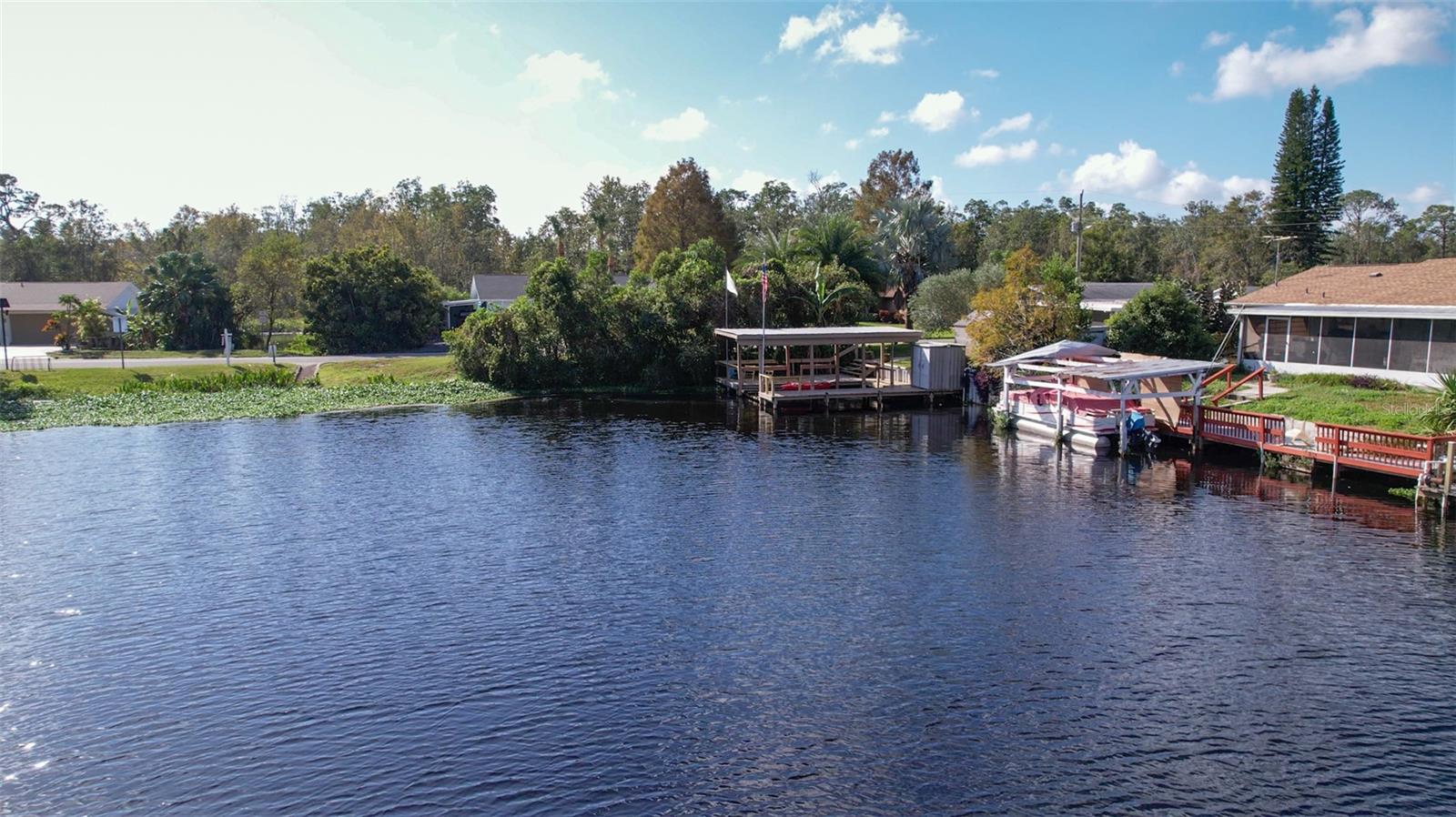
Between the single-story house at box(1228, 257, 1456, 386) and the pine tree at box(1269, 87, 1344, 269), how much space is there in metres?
33.0

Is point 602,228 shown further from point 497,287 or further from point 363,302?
point 363,302

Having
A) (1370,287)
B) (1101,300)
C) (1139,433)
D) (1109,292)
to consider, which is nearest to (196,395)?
(1139,433)

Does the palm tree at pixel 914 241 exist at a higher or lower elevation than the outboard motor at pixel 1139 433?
higher

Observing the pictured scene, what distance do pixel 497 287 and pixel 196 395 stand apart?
34.3 metres

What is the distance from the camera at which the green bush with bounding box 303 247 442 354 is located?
6325cm

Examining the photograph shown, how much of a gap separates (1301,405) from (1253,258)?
55.4 metres

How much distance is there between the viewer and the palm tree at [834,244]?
63.8 metres

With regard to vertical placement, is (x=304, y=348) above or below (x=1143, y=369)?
above

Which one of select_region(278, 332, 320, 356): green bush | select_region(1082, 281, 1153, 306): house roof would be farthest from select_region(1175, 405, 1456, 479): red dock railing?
select_region(278, 332, 320, 356): green bush

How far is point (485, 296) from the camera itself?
7612 centimetres

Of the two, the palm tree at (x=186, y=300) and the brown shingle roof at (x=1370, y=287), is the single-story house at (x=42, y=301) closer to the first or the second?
the palm tree at (x=186, y=300)

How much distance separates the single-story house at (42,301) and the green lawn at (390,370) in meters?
23.7

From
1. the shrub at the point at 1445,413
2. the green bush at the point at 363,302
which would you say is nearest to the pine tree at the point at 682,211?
the green bush at the point at 363,302

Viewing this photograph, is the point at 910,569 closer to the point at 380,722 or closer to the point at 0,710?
the point at 380,722
